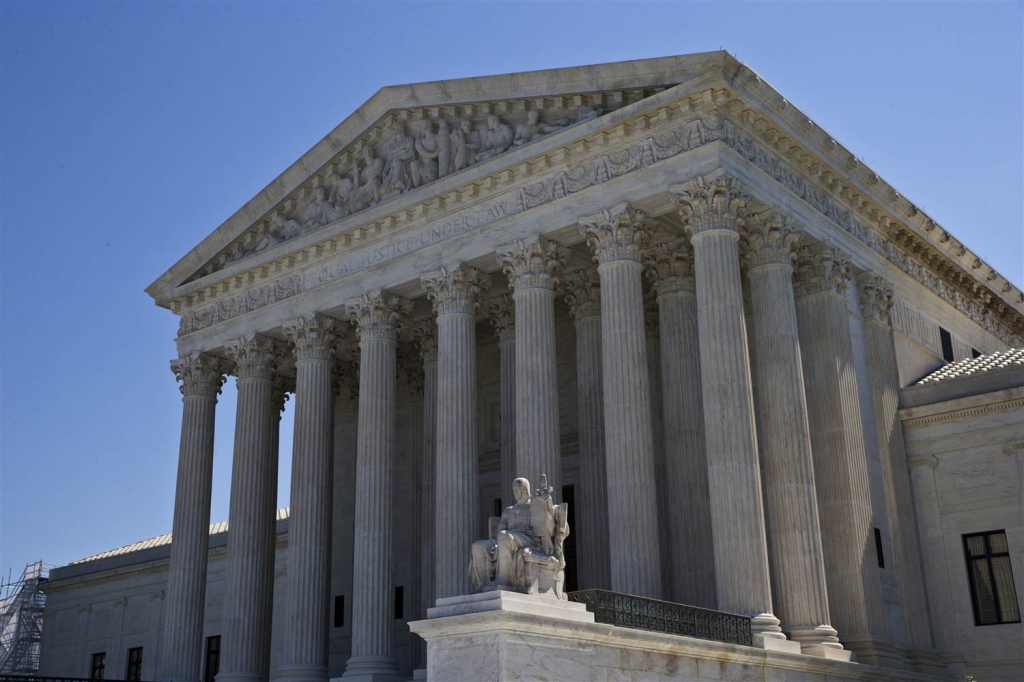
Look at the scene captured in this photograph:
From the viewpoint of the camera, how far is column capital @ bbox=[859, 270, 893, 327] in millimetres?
34438

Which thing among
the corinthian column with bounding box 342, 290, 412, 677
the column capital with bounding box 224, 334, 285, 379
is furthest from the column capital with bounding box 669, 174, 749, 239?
the column capital with bounding box 224, 334, 285, 379

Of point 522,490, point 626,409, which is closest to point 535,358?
point 626,409

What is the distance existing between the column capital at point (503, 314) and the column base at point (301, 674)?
1144 cm

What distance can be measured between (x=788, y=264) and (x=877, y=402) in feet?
20.6

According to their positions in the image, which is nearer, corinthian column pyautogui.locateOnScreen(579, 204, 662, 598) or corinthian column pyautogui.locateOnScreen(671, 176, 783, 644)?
corinthian column pyautogui.locateOnScreen(671, 176, 783, 644)

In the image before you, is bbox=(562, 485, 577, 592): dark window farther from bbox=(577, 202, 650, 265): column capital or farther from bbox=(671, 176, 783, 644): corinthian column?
bbox=(671, 176, 783, 644): corinthian column

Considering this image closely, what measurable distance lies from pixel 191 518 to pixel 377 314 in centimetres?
1024

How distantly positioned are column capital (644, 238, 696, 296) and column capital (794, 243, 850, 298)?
3003 millimetres

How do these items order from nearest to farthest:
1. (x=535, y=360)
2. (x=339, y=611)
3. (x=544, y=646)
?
(x=544, y=646) → (x=535, y=360) → (x=339, y=611)

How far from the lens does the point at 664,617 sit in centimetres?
2339

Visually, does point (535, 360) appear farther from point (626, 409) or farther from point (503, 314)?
point (503, 314)

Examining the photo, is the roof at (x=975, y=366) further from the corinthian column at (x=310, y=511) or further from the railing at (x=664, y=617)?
the corinthian column at (x=310, y=511)

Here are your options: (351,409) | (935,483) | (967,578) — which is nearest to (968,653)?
(967,578)

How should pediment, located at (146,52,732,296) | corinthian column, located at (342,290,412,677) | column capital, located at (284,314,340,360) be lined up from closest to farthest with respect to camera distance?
1. pediment, located at (146,52,732,296)
2. corinthian column, located at (342,290,412,677)
3. column capital, located at (284,314,340,360)
